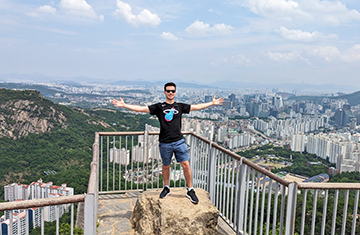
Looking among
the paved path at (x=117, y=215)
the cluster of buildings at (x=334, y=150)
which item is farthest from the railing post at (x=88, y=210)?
the cluster of buildings at (x=334, y=150)

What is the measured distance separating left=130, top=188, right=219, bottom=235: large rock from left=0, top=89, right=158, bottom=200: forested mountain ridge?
48.0ft

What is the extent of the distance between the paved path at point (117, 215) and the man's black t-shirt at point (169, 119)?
1396mm

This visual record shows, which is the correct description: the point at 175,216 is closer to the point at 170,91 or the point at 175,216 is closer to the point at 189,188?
the point at 189,188

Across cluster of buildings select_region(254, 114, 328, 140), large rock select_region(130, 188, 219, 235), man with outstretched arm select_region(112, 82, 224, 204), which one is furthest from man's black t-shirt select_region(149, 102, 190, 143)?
cluster of buildings select_region(254, 114, 328, 140)

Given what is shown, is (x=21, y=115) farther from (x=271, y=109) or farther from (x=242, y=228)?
(x=271, y=109)

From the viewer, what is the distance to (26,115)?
3497cm

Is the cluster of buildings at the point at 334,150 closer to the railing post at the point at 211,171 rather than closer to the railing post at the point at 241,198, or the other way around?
the railing post at the point at 211,171

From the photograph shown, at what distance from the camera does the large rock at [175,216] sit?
2.72m

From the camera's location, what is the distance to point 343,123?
65.3 metres

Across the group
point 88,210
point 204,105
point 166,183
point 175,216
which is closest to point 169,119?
point 204,105

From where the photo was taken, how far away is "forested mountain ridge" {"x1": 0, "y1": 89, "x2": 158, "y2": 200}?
870 inches

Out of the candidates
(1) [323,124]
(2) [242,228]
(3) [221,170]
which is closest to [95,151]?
(3) [221,170]

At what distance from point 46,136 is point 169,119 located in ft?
108

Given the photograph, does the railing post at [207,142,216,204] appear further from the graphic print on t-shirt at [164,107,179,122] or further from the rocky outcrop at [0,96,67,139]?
the rocky outcrop at [0,96,67,139]
